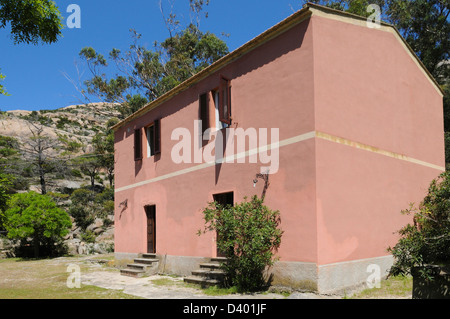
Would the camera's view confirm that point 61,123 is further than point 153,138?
Yes

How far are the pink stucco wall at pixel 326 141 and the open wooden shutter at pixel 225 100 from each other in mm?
187

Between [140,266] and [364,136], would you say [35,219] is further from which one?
[364,136]

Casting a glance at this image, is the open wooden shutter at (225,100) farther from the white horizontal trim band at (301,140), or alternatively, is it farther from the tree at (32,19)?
the tree at (32,19)

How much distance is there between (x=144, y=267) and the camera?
484 inches

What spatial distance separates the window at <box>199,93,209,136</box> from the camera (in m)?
11.0

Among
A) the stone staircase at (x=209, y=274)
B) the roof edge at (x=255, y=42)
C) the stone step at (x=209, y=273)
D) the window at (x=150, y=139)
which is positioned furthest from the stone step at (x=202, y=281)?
the roof edge at (x=255, y=42)

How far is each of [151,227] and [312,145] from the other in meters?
7.74

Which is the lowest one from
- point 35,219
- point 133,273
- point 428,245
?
point 133,273

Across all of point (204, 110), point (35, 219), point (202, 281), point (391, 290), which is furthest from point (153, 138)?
point (35, 219)

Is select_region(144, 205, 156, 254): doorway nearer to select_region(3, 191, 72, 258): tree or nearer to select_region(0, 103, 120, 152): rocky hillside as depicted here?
select_region(3, 191, 72, 258): tree

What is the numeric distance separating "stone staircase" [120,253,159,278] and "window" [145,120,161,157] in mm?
3612

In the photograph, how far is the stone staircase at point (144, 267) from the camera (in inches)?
478

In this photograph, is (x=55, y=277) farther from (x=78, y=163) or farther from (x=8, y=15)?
(x=78, y=163)

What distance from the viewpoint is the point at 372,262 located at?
883 centimetres
